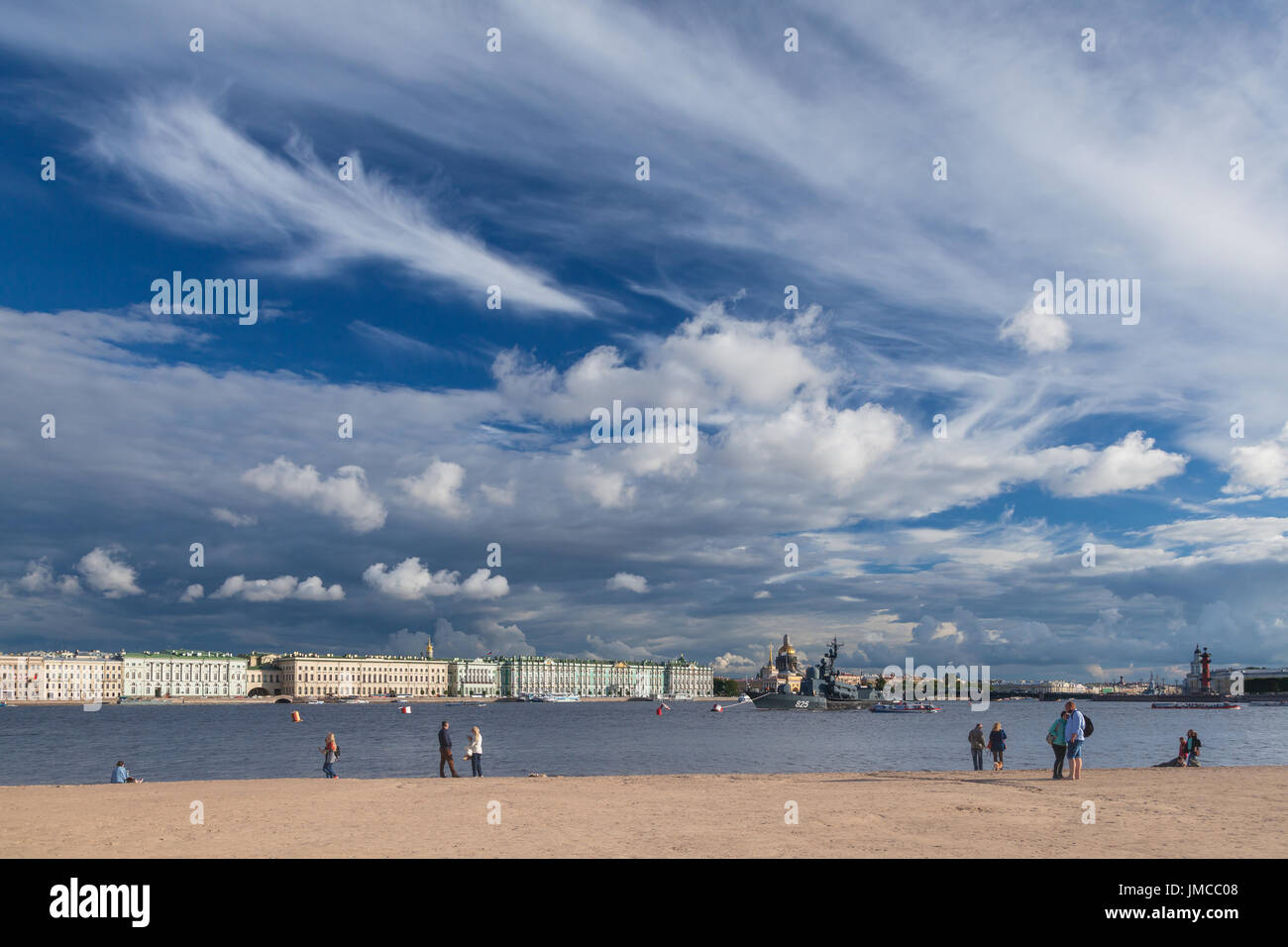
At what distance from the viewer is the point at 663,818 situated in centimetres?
1905

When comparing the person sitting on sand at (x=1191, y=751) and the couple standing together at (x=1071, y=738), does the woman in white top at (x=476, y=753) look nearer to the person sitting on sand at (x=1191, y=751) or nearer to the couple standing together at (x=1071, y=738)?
the couple standing together at (x=1071, y=738)

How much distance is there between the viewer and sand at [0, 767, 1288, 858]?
15.2 meters

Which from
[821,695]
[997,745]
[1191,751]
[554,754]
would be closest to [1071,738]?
[997,745]

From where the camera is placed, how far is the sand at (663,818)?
15.2m

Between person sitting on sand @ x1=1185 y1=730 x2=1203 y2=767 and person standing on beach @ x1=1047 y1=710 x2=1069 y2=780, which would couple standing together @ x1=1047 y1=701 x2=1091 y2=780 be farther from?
person sitting on sand @ x1=1185 y1=730 x2=1203 y2=767

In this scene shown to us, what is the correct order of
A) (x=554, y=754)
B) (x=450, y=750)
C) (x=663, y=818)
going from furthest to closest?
(x=554, y=754), (x=450, y=750), (x=663, y=818)

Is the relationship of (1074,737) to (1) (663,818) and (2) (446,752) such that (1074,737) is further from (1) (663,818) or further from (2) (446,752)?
(2) (446,752)

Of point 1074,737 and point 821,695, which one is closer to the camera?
point 1074,737

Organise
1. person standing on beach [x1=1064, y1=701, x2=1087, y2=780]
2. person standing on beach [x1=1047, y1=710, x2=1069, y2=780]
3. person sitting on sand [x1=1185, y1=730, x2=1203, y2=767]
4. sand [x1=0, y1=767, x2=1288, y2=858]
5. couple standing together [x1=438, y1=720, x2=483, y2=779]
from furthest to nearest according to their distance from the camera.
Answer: person sitting on sand [x1=1185, y1=730, x2=1203, y2=767] < couple standing together [x1=438, y1=720, x2=483, y2=779] < person standing on beach [x1=1047, y1=710, x2=1069, y2=780] < person standing on beach [x1=1064, y1=701, x2=1087, y2=780] < sand [x1=0, y1=767, x2=1288, y2=858]

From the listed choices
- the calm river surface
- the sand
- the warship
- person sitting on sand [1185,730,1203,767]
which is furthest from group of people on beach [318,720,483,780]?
the warship

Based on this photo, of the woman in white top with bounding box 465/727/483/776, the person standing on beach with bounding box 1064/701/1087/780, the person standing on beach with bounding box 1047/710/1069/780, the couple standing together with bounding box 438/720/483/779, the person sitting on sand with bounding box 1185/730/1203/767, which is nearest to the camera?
the person standing on beach with bounding box 1064/701/1087/780

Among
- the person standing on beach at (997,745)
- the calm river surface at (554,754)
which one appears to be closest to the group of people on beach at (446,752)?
the calm river surface at (554,754)
